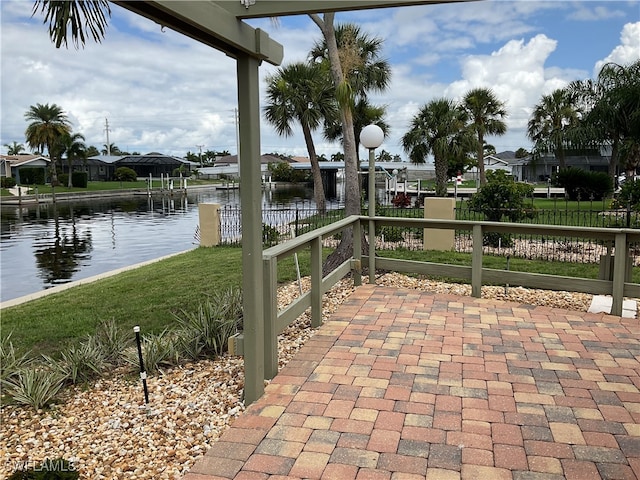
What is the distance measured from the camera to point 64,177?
47.4 m

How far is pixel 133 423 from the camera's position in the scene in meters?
2.96

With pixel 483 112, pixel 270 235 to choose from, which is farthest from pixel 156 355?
pixel 483 112

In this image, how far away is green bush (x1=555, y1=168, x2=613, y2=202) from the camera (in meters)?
22.7

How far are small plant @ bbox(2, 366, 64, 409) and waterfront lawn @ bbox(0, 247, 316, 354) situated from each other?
1330mm

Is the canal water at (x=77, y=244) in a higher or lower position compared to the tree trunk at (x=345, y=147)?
lower

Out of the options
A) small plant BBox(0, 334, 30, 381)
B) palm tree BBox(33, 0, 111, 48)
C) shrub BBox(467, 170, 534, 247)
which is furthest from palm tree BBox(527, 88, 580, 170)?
small plant BBox(0, 334, 30, 381)

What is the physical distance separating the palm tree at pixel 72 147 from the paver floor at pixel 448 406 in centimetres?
4597

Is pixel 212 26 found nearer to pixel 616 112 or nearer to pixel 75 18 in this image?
pixel 75 18

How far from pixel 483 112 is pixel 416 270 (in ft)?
77.5

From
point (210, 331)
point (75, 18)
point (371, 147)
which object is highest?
point (75, 18)

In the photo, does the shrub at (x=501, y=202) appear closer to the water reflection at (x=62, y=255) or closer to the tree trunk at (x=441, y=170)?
the water reflection at (x=62, y=255)

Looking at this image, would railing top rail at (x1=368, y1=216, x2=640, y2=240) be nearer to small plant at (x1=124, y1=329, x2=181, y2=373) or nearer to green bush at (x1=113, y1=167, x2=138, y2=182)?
small plant at (x1=124, y1=329, x2=181, y2=373)

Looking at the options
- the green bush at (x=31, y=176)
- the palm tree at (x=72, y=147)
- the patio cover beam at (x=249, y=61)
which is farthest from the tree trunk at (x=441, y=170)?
the green bush at (x=31, y=176)

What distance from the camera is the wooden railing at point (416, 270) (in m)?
3.37
